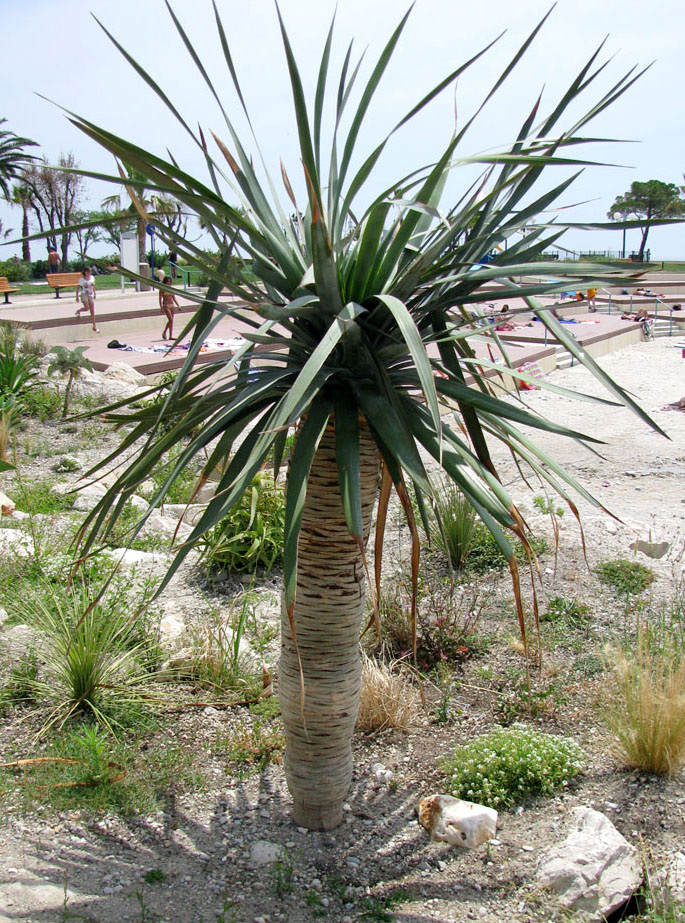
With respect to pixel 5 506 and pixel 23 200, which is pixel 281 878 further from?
pixel 23 200

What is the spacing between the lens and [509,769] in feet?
10.2

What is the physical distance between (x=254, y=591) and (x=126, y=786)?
1.92 metres

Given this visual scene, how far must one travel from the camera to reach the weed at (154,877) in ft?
8.47

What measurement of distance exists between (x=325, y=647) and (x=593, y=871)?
1108 millimetres

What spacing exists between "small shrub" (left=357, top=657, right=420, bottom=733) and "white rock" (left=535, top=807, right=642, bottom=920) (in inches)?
37.3

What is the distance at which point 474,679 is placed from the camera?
3918mm

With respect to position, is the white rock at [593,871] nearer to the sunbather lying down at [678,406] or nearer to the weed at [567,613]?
the weed at [567,613]

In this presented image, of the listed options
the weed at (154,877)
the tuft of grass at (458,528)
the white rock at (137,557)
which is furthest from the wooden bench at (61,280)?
the weed at (154,877)

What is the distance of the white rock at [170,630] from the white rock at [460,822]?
166 centimetres

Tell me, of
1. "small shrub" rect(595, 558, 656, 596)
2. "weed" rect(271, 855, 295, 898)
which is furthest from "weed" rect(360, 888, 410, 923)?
"small shrub" rect(595, 558, 656, 596)

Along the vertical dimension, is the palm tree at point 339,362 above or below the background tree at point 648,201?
below

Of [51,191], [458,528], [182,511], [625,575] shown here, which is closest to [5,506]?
[182,511]

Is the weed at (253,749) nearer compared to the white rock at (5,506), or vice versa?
the weed at (253,749)

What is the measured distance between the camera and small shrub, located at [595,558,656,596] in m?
4.69
